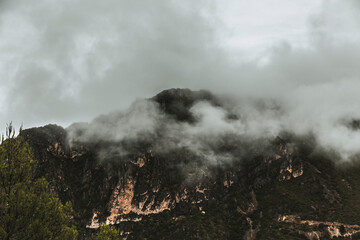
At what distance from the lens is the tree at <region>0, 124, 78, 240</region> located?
1759 cm

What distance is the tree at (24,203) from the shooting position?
693 inches

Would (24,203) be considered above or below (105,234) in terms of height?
above

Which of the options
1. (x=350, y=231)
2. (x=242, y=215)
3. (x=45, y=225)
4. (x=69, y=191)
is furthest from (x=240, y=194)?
(x=45, y=225)

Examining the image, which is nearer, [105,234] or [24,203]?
[24,203]

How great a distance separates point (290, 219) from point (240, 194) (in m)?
43.0

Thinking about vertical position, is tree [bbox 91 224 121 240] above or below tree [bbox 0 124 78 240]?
below

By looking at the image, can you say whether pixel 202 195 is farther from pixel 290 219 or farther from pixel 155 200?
pixel 290 219

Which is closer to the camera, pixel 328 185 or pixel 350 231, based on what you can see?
pixel 350 231

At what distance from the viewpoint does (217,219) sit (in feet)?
576

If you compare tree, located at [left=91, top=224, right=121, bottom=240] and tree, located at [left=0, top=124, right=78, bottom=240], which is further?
tree, located at [left=91, top=224, right=121, bottom=240]

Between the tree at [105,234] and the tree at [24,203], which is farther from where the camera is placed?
the tree at [105,234]

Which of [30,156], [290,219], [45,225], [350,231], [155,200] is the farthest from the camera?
[155,200]

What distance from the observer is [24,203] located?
704 inches

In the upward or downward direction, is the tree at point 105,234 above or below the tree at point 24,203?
below
